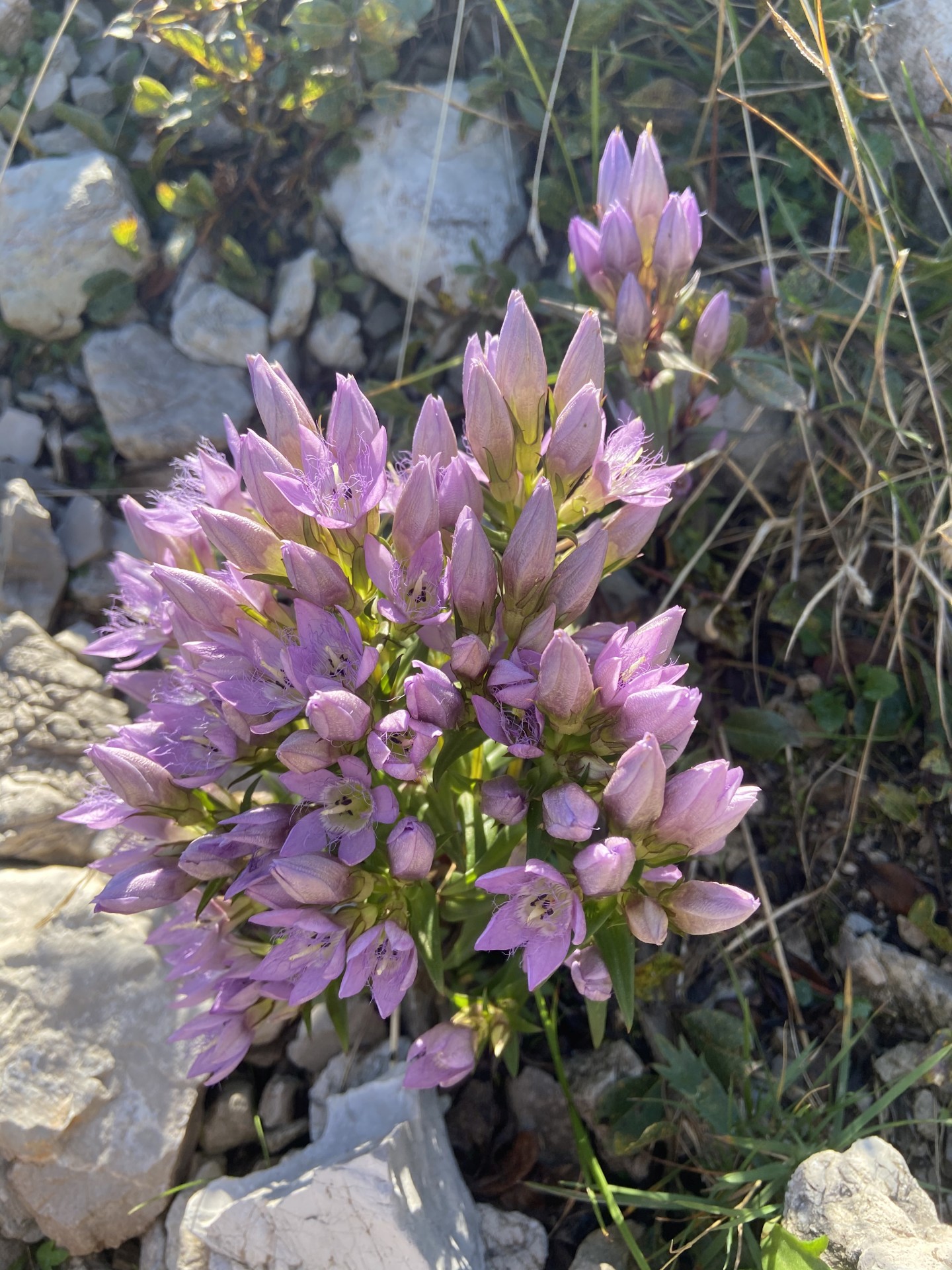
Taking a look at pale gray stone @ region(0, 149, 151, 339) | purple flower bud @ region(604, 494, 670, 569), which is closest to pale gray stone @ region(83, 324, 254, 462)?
pale gray stone @ region(0, 149, 151, 339)

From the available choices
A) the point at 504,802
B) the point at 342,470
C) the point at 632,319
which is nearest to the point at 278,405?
the point at 342,470

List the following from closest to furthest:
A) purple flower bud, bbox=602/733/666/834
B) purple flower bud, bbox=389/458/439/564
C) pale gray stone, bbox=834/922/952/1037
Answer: purple flower bud, bbox=602/733/666/834
purple flower bud, bbox=389/458/439/564
pale gray stone, bbox=834/922/952/1037

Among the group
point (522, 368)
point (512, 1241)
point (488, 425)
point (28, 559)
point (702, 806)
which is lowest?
point (512, 1241)

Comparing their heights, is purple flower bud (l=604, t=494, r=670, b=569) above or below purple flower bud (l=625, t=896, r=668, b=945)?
above

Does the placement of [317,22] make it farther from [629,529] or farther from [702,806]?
[702,806]

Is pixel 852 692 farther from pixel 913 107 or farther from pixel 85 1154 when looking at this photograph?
pixel 85 1154

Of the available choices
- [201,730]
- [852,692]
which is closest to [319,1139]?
[201,730]

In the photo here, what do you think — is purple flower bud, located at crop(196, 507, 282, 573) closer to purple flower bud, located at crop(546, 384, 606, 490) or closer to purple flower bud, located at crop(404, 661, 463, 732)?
purple flower bud, located at crop(404, 661, 463, 732)
